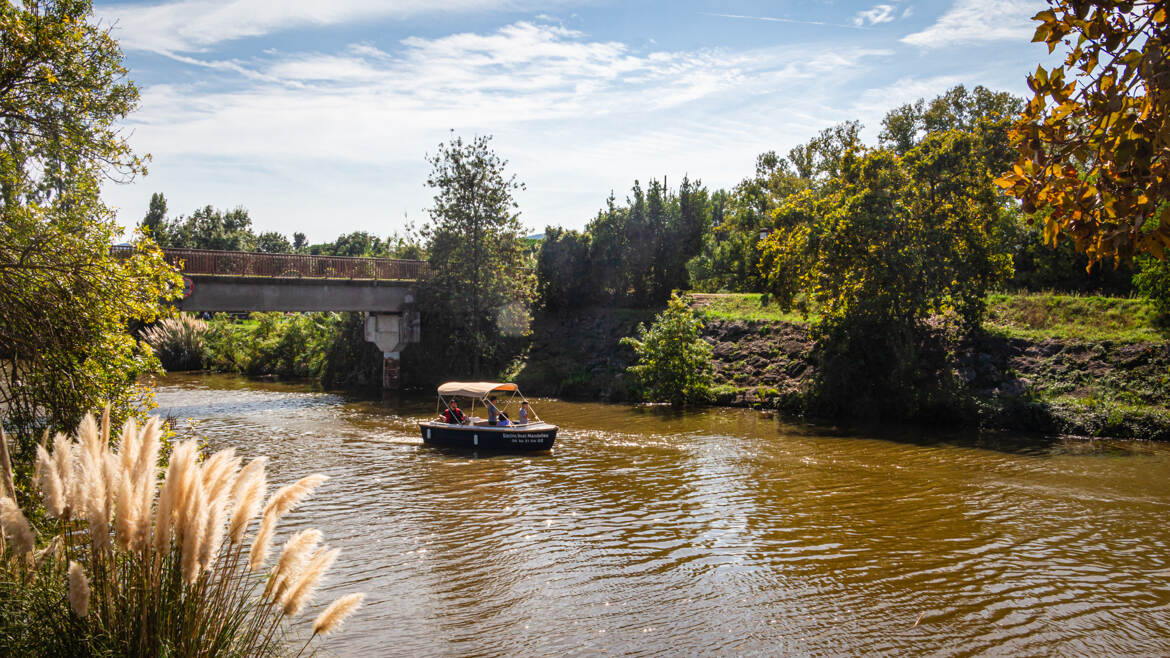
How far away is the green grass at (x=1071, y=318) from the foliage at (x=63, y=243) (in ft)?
89.5

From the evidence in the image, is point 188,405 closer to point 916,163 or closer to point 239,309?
point 239,309

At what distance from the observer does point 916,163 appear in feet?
87.0

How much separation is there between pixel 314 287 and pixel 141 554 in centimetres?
3471

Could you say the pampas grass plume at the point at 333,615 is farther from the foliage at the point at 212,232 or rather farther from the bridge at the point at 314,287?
the foliage at the point at 212,232

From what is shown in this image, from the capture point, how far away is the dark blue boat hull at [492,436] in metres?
21.9

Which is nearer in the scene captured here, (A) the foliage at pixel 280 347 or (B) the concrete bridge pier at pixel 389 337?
(B) the concrete bridge pier at pixel 389 337

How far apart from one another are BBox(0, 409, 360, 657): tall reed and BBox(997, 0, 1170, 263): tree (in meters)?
4.69

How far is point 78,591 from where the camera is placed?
393 centimetres

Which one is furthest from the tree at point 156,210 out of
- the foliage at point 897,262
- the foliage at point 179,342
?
the foliage at point 897,262

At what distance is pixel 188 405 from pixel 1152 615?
3253 cm

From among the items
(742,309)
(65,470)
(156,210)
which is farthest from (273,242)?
(65,470)

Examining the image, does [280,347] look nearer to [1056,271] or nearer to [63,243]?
[63,243]

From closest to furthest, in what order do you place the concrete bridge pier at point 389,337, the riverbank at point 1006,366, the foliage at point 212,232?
1. the riverbank at point 1006,366
2. the concrete bridge pier at point 389,337
3. the foliage at point 212,232

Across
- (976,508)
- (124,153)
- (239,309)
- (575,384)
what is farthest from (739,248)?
(124,153)
